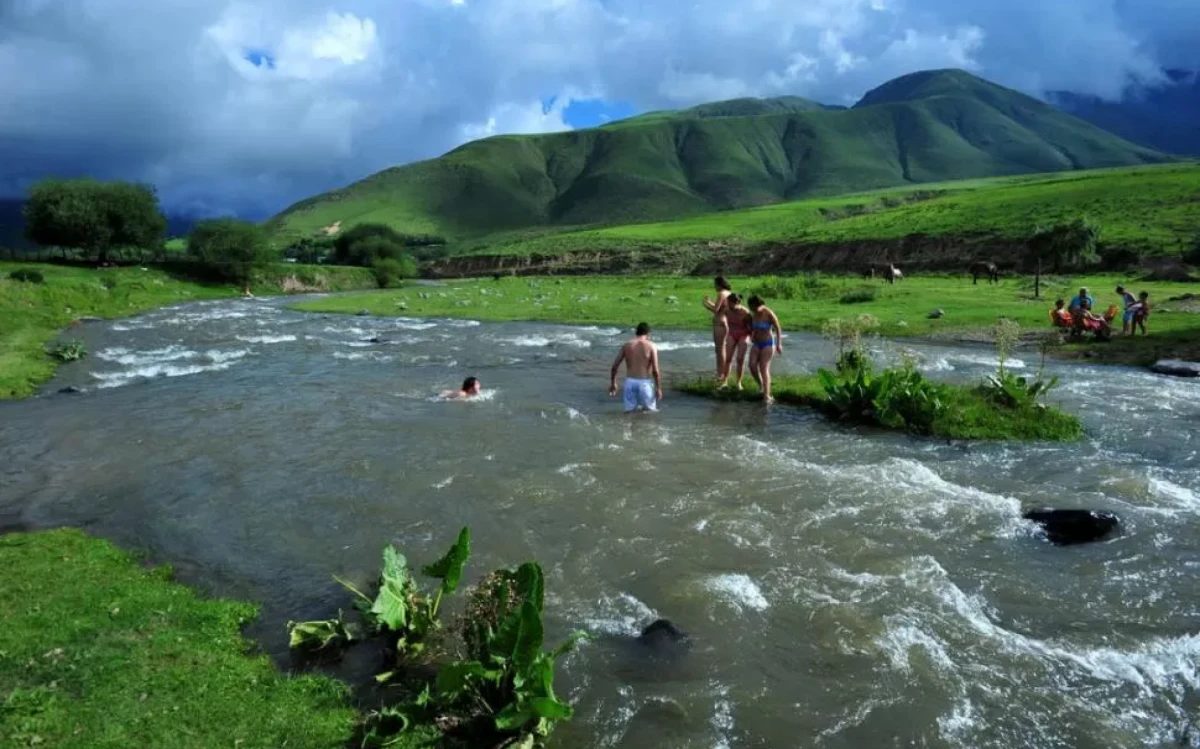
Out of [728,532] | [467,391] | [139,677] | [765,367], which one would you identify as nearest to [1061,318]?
[765,367]

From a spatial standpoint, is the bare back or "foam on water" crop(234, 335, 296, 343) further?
"foam on water" crop(234, 335, 296, 343)

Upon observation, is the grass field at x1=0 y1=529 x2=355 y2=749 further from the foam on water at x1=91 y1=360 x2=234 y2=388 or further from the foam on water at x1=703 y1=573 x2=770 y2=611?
the foam on water at x1=91 y1=360 x2=234 y2=388

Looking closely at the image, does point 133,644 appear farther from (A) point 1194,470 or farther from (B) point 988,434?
(A) point 1194,470

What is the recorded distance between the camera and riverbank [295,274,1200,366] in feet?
102

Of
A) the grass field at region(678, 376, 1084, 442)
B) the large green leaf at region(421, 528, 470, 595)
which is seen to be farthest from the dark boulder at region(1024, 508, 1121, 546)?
the large green leaf at region(421, 528, 470, 595)

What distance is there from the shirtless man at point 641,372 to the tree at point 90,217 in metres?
92.0

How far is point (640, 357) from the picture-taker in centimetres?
1953

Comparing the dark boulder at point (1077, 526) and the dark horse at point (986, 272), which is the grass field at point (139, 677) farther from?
the dark horse at point (986, 272)

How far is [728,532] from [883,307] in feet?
113

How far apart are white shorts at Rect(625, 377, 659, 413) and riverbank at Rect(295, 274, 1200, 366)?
17785 millimetres

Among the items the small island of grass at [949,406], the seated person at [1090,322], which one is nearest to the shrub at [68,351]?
the small island of grass at [949,406]

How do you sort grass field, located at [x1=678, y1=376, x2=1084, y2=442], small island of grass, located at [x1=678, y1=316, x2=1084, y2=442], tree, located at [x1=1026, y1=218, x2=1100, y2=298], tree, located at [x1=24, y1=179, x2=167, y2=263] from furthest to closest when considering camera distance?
tree, located at [x1=24, y1=179, x2=167, y2=263] < tree, located at [x1=1026, y1=218, x2=1100, y2=298] < small island of grass, located at [x1=678, y1=316, x2=1084, y2=442] < grass field, located at [x1=678, y1=376, x2=1084, y2=442]

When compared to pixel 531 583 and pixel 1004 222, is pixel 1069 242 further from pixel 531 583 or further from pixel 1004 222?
pixel 531 583

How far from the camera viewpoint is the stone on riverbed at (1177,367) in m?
24.1
